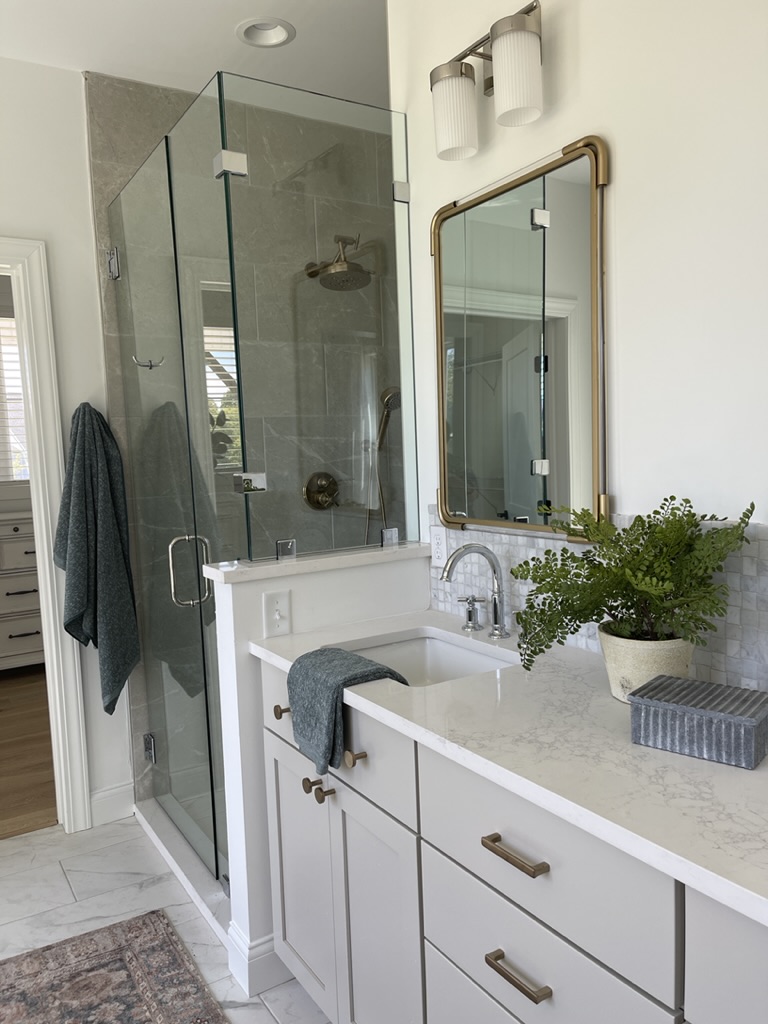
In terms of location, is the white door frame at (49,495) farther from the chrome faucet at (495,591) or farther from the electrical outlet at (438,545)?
the chrome faucet at (495,591)

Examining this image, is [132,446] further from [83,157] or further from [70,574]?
[83,157]

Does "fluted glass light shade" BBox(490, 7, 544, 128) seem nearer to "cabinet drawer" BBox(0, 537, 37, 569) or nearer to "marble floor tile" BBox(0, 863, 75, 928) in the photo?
"marble floor tile" BBox(0, 863, 75, 928)

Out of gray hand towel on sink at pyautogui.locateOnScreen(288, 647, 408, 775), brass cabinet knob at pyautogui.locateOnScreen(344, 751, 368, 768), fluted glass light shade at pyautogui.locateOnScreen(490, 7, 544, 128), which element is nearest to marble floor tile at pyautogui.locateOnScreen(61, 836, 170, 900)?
gray hand towel on sink at pyautogui.locateOnScreen(288, 647, 408, 775)

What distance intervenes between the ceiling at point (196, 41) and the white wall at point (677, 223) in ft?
3.07

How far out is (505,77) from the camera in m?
1.66

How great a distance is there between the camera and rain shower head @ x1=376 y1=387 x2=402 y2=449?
2238mm

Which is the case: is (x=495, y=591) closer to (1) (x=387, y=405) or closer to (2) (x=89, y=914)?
(1) (x=387, y=405)

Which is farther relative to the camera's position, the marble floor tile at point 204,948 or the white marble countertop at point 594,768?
the marble floor tile at point 204,948

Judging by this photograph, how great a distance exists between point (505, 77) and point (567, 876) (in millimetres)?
1542

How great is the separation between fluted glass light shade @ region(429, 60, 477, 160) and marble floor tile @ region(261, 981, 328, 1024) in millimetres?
2169

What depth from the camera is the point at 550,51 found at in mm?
1711

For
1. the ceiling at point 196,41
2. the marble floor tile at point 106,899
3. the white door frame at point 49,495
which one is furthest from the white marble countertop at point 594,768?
the ceiling at point 196,41

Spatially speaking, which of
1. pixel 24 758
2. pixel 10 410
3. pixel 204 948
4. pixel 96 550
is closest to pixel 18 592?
pixel 10 410

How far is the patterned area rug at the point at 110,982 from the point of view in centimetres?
198
